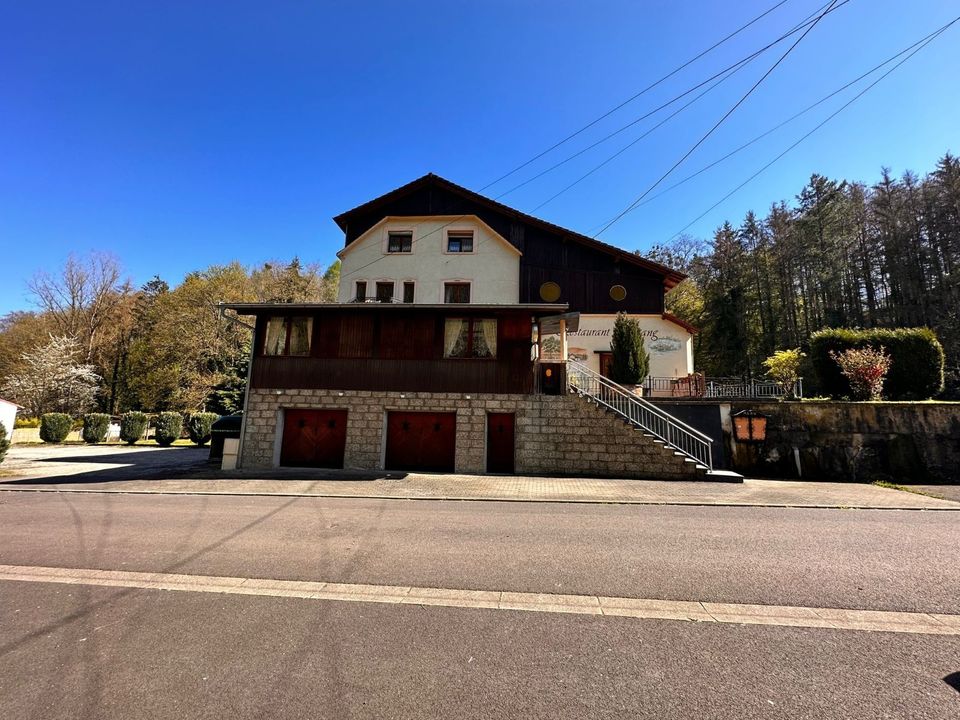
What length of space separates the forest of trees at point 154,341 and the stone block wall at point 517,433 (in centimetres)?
2284

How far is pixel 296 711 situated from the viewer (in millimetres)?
2465

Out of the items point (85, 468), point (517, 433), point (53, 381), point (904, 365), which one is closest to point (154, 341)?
point (53, 381)

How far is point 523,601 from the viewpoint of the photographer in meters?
4.05

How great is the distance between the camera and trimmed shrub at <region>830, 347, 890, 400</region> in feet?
45.5

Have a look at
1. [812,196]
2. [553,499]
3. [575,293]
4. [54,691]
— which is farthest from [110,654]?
[812,196]

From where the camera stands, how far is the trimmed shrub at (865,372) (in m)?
13.9

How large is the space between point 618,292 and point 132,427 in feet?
102

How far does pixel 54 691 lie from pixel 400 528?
4450 mm

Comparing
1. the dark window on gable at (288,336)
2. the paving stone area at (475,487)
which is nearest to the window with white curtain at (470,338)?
the paving stone area at (475,487)

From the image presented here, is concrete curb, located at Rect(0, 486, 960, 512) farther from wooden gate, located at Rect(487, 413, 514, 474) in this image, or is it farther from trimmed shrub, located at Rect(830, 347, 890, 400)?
trimmed shrub, located at Rect(830, 347, 890, 400)

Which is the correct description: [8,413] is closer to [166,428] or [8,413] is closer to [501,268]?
[166,428]

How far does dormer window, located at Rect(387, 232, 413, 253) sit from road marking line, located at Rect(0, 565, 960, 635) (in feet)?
63.4

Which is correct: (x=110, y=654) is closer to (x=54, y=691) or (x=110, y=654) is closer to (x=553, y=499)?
(x=54, y=691)

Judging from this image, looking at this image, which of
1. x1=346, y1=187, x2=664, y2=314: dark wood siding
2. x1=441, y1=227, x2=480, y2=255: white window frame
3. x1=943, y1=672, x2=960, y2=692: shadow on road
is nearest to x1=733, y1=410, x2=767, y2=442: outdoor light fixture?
x1=346, y1=187, x2=664, y2=314: dark wood siding
